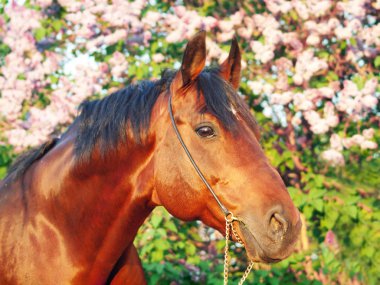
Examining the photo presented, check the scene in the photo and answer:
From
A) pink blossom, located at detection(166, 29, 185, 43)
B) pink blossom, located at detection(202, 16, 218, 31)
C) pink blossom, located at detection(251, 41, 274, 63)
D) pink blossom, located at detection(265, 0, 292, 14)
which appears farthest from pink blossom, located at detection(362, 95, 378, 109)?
pink blossom, located at detection(166, 29, 185, 43)

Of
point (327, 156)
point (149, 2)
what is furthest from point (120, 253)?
point (149, 2)

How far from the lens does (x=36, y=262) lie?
7.57 ft

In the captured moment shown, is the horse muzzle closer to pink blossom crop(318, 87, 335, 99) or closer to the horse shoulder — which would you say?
the horse shoulder

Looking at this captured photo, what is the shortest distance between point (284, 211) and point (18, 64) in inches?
146

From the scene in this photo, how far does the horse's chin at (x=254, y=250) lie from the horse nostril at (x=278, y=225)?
0.07 metres

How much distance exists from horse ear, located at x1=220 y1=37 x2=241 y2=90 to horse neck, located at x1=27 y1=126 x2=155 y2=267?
403 mm

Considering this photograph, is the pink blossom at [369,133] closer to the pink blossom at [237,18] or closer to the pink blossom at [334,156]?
the pink blossom at [334,156]

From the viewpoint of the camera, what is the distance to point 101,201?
2.31 meters

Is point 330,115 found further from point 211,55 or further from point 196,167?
point 196,167

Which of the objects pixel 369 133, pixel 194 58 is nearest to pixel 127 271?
pixel 194 58

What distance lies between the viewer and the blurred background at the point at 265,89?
4367 millimetres

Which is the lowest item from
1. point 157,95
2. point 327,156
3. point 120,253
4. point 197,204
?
point 327,156

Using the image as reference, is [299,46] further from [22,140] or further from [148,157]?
[148,157]

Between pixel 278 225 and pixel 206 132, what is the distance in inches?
16.5
